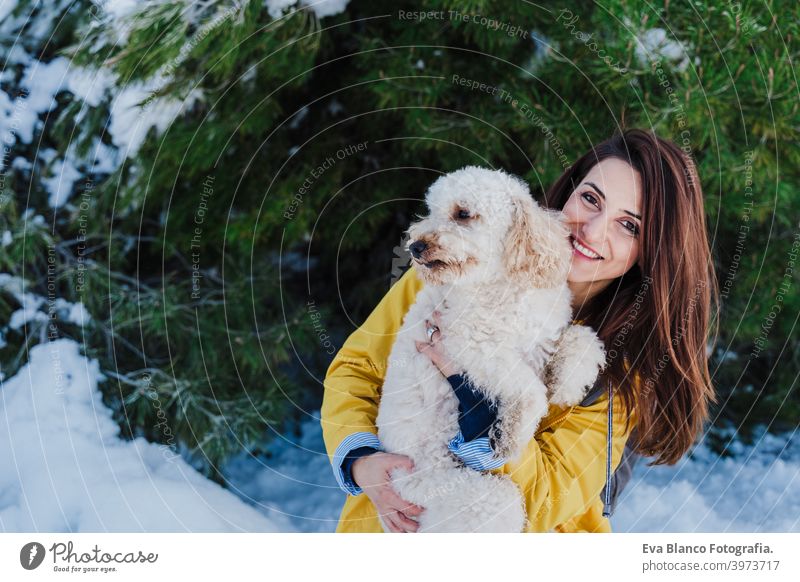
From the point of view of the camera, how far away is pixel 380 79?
2352 mm

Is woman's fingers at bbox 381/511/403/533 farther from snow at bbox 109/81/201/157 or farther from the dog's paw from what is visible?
snow at bbox 109/81/201/157

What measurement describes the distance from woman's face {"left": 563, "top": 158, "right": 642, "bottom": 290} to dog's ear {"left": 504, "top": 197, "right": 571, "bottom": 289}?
0.56 feet

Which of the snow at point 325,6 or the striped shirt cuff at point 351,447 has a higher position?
the snow at point 325,6

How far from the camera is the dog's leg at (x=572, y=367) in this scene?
5.27 ft

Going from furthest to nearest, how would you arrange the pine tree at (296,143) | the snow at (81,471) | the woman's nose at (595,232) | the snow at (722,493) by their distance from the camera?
the snow at (722,493)
the pine tree at (296,143)
the snow at (81,471)
the woman's nose at (595,232)

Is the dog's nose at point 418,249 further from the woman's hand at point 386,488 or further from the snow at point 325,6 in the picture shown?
the snow at point 325,6

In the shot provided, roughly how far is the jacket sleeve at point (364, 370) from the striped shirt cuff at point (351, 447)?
0.04 metres

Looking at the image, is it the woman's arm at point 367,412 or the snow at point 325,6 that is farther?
the snow at point 325,6

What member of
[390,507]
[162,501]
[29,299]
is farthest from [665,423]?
[29,299]

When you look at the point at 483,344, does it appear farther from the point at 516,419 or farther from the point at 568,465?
the point at 568,465

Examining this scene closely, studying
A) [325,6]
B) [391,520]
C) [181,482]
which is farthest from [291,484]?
[325,6]

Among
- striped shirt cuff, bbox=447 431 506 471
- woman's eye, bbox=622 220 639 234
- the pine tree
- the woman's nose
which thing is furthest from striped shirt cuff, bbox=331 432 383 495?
the pine tree

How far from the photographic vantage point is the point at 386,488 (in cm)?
158

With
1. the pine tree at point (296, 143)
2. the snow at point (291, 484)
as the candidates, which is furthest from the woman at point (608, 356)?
the snow at point (291, 484)
